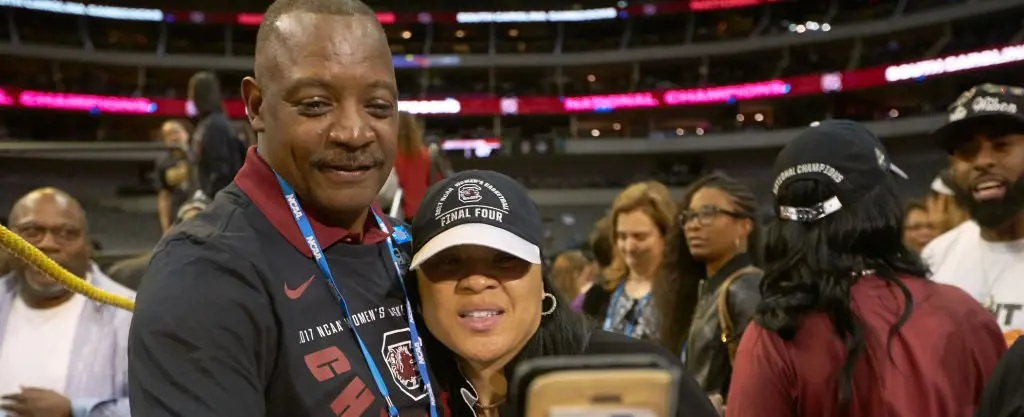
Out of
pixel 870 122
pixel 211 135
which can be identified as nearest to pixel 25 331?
pixel 211 135

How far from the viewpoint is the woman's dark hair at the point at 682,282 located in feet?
10.8

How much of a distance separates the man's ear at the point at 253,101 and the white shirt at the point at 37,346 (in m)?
1.73

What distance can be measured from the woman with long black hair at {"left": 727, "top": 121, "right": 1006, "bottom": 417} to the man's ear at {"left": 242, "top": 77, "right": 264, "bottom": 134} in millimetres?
1198

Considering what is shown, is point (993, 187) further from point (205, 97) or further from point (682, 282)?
point (205, 97)

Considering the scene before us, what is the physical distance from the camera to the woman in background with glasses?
8.93ft

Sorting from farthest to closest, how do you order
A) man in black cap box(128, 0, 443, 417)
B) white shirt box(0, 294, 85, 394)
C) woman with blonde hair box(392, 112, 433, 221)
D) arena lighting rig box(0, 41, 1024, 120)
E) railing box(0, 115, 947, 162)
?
railing box(0, 115, 947, 162) → arena lighting rig box(0, 41, 1024, 120) → woman with blonde hair box(392, 112, 433, 221) → white shirt box(0, 294, 85, 394) → man in black cap box(128, 0, 443, 417)

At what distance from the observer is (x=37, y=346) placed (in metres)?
2.74

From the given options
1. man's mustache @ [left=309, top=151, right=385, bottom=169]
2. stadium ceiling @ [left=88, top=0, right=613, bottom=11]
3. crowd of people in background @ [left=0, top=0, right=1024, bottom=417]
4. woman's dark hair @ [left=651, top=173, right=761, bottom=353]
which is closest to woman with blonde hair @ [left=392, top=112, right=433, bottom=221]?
woman's dark hair @ [left=651, top=173, right=761, bottom=353]

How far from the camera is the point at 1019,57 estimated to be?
20.8 metres

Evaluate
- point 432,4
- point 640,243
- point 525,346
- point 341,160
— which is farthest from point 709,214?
point 432,4

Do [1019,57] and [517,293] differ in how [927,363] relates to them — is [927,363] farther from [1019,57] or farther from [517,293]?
[1019,57]

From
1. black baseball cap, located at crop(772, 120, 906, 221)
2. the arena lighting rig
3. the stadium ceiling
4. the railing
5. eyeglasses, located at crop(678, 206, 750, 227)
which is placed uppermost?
the stadium ceiling

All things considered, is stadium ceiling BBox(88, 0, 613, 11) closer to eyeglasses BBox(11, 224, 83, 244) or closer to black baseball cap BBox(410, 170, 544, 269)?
eyeglasses BBox(11, 224, 83, 244)

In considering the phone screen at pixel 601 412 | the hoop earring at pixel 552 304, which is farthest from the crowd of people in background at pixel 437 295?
the phone screen at pixel 601 412
